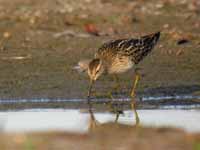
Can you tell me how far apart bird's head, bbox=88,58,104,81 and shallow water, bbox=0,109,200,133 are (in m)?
0.67

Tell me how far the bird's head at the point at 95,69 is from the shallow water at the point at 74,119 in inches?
26.2

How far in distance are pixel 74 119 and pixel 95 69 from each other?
4.11ft

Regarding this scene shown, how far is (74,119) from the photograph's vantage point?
38.2 feet

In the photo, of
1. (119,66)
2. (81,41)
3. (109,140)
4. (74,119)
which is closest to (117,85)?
(119,66)

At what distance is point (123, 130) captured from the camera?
1071 centimetres

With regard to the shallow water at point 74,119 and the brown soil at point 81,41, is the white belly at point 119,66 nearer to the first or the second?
the brown soil at point 81,41

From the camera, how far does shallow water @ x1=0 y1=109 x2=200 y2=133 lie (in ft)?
35.9

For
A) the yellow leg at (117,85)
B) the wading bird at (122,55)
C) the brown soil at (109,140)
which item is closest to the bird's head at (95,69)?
the wading bird at (122,55)

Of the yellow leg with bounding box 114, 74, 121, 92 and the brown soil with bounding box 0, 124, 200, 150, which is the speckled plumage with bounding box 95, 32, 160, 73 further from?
the brown soil with bounding box 0, 124, 200, 150

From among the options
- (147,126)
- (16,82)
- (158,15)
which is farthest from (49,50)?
(147,126)

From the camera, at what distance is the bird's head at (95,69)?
12.7 m

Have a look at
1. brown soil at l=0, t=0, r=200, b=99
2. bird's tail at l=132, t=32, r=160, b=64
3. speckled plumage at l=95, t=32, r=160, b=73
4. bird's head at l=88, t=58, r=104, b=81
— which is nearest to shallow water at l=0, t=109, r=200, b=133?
bird's head at l=88, t=58, r=104, b=81

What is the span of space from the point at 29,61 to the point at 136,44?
7.05ft

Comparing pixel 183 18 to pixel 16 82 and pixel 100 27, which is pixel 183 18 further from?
pixel 16 82
